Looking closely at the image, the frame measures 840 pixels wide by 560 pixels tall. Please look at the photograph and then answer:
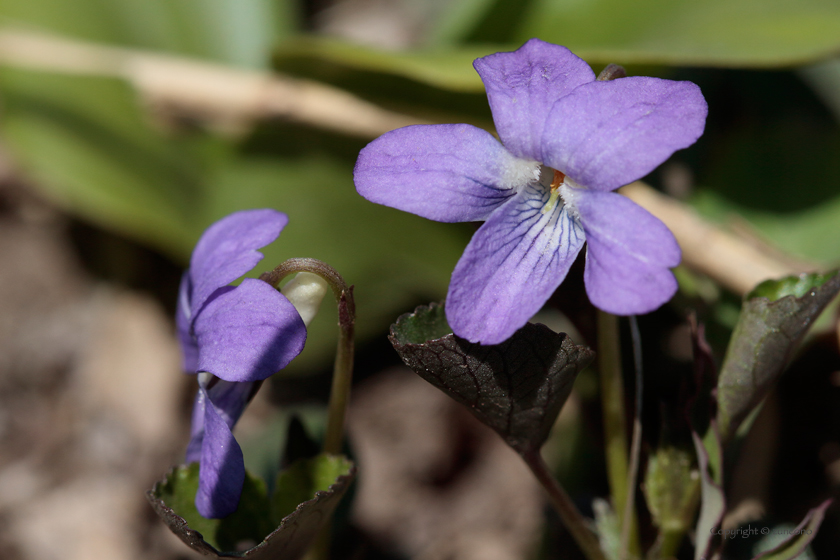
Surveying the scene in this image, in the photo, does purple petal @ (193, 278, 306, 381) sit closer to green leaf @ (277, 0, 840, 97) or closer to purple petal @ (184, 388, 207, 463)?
purple petal @ (184, 388, 207, 463)

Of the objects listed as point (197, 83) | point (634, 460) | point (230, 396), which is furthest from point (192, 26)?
point (634, 460)

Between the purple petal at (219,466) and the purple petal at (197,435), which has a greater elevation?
the purple petal at (219,466)

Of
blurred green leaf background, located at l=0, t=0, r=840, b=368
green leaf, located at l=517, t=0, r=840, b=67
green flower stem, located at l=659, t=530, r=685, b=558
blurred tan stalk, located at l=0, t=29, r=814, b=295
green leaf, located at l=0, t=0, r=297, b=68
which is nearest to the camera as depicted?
green flower stem, located at l=659, t=530, r=685, b=558

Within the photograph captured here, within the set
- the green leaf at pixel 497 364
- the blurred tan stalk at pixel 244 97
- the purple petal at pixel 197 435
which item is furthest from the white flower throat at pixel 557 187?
the blurred tan stalk at pixel 244 97

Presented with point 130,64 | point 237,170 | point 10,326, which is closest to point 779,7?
point 237,170

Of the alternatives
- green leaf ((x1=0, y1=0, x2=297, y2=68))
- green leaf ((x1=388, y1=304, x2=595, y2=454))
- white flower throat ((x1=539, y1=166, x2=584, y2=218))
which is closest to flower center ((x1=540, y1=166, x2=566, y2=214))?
white flower throat ((x1=539, y1=166, x2=584, y2=218))

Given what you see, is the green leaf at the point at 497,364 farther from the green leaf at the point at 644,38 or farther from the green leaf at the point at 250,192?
the green leaf at the point at 250,192

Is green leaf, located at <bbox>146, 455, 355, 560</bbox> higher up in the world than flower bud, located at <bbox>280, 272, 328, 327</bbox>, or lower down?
lower down
